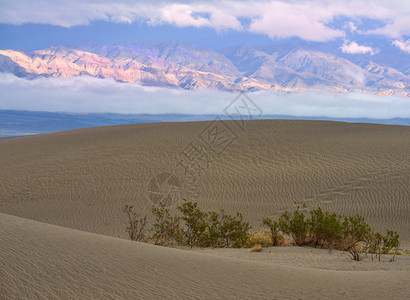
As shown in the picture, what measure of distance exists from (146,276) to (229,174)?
18103 millimetres

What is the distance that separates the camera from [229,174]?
23.4 metres

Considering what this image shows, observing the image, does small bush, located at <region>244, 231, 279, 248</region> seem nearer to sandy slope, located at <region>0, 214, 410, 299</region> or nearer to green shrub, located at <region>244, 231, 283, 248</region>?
green shrub, located at <region>244, 231, 283, 248</region>

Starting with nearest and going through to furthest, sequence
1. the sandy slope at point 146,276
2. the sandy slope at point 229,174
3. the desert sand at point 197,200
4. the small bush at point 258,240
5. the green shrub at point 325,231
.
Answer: the sandy slope at point 146,276, the desert sand at point 197,200, the green shrub at point 325,231, the small bush at point 258,240, the sandy slope at point 229,174

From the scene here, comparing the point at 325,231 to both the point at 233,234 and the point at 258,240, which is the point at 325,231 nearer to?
the point at 258,240

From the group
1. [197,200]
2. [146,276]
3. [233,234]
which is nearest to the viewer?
[146,276]

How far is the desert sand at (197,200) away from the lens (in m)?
5.21

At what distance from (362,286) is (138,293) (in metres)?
2.97

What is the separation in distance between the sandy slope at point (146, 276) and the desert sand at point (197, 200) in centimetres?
2

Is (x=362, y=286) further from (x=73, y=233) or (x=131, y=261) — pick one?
(x=73, y=233)

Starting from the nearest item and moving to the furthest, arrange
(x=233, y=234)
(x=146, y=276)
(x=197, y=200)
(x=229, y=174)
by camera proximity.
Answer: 1. (x=146, y=276)
2. (x=233, y=234)
3. (x=197, y=200)
4. (x=229, y=174)

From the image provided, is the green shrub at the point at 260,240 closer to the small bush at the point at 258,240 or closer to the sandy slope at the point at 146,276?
the small bush at the point at 258,240

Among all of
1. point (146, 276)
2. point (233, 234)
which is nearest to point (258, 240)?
point (233, 234)

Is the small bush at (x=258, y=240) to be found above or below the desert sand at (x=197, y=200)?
below

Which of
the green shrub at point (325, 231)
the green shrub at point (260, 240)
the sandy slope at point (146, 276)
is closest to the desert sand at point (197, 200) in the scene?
the sandy slope at point (146, 276)
